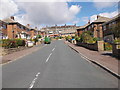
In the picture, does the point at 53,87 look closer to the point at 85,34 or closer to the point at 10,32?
the point at 85,34

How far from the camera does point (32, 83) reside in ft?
21.1

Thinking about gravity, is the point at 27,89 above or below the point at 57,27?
below

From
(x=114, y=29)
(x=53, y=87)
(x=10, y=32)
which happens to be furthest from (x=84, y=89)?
(x=10, y=32)

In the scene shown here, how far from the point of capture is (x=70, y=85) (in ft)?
19.8

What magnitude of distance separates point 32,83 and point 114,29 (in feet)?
33.0

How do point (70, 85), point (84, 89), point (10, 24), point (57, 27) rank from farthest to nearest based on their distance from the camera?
point (57, 27), point (10, 24), point (70, 85), point (84, 89)

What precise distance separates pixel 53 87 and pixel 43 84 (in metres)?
0.66

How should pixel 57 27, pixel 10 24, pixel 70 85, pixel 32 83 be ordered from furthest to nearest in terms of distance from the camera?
pixel 57 27
pixel 10 24
pixel 32 83
pixel 70 85

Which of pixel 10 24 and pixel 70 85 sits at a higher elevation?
pixel 10 24

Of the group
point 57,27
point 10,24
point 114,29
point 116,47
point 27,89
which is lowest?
point 27,89

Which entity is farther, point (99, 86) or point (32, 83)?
point (32, 83)

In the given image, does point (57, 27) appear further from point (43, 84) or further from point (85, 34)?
point (43, 84)

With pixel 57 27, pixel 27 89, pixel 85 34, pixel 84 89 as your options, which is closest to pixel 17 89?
pixel 27 89

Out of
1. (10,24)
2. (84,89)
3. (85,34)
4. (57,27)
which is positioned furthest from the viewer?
(57,27)
